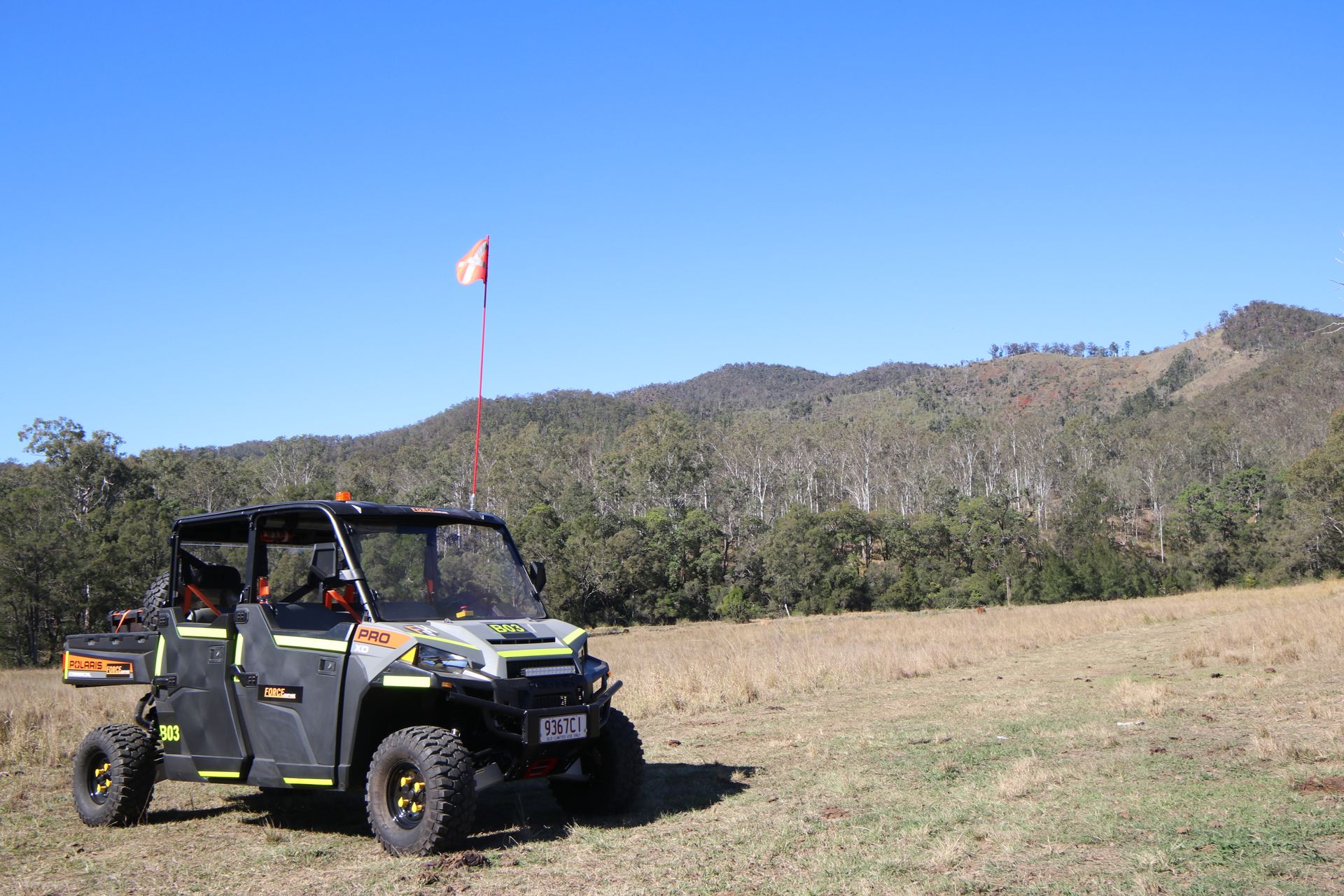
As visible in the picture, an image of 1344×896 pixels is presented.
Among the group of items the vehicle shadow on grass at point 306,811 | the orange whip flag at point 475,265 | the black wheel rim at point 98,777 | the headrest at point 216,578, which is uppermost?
the orange whip flag at point 475,265

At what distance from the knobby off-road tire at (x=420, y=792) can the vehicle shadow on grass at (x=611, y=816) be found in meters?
0.44

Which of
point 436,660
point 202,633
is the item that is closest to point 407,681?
point 436,660

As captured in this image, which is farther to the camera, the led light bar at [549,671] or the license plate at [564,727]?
the led light bar at [549,671]

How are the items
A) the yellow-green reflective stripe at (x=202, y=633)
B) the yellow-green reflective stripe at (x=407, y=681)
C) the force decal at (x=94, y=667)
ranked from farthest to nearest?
1. the force decal at (x=94, y=667)
2. the yellow-green reflective stripe at (x=202, y=633)
3. the yellow-green reflective stripe at (x=407, y=681)

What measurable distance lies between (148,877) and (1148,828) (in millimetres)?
6692

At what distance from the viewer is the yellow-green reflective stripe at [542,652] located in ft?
24.0

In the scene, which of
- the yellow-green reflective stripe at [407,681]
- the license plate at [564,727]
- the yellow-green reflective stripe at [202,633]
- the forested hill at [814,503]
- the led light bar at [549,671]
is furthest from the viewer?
the forested hill at [814,503]

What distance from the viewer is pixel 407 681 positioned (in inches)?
278

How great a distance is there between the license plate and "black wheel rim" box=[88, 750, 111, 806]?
13.3 ft

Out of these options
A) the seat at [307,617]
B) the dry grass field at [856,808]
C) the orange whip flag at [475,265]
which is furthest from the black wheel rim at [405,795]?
the orange whip flag at [475,265]

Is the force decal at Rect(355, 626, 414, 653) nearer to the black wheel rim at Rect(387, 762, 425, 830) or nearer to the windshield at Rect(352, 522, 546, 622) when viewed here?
the windshield at Rect(352, 522, 546, 622)

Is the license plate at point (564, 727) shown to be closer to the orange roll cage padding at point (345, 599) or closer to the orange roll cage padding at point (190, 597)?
the orange roll cage padding at point (345, 599)

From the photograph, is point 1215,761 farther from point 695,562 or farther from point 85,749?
point 695,562

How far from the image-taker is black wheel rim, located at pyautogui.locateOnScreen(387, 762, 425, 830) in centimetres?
709
